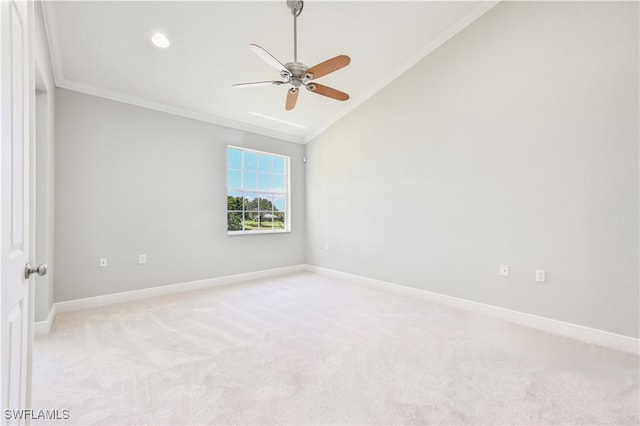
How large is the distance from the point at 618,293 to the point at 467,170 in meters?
1.66

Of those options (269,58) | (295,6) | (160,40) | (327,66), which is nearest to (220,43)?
(160,40)

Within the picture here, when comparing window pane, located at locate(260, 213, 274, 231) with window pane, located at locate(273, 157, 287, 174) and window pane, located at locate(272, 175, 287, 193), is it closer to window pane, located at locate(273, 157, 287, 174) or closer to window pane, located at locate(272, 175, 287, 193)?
window pane, located at locate(272, 175, 287, 193)

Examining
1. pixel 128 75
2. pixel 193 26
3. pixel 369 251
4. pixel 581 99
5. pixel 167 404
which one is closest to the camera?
pixel 167 404

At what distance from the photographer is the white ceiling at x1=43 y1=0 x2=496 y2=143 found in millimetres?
2609

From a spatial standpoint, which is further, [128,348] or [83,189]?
[83,189]

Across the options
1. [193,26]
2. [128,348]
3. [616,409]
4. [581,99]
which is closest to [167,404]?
[128,348]

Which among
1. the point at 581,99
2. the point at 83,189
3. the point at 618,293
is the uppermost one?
A: the point at 581,99

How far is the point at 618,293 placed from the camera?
234 centimetres

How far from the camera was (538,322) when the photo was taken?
2.74 metres

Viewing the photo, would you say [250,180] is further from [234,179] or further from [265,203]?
[265,203]

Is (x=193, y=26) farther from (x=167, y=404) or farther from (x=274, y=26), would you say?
(x=167, y=404)

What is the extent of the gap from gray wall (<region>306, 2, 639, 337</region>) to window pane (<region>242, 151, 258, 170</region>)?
1.98 m

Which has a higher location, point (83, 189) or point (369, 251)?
Answer: point (83, 189)

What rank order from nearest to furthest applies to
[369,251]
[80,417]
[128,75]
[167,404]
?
[80,417], [167,404], [128,75], [369,251]
